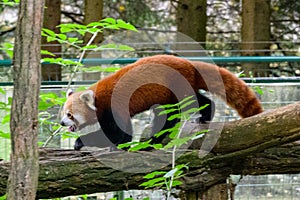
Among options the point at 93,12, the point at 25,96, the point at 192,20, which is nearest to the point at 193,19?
the point at 192,20

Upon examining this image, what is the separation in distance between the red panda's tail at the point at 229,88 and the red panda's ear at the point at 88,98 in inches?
22.6

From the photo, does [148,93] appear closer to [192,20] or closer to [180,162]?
[180,162]

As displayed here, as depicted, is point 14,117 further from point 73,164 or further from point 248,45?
point 248,45

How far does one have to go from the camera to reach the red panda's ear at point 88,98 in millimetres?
3109

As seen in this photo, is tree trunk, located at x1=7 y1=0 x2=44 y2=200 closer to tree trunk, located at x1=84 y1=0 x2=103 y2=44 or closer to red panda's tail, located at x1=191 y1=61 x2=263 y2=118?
red panda's tail, located at x1=191 y1=61 x2=263 y2=118

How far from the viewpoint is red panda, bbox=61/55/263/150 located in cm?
290

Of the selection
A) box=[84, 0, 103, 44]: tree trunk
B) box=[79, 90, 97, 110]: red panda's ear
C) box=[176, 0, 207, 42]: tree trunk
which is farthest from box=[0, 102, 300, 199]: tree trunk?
box=[176, 0, 207, 42]: tree trunk

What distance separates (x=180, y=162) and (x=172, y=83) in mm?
624

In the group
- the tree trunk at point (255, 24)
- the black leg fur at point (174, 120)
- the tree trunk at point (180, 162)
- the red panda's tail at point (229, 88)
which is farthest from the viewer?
the tree trunk at point (255, 24)

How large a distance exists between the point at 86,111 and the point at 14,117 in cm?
178

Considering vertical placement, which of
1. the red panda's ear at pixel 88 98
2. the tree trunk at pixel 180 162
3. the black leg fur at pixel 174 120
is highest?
the red panda's ear at pixel 88 98

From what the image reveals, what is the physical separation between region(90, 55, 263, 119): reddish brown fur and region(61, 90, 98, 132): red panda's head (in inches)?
4.3

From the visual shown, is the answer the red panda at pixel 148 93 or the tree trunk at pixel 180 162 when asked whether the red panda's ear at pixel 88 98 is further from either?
the tree trunk at pixel 180 162

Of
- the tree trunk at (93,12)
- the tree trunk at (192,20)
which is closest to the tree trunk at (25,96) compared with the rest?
the tree trunk at (93,12)
